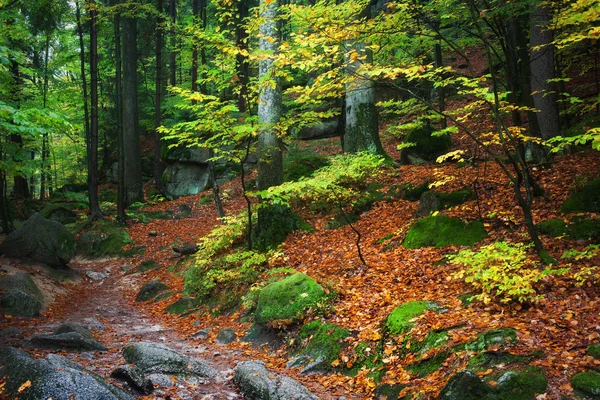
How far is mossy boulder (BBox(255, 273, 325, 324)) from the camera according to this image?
19.7ft

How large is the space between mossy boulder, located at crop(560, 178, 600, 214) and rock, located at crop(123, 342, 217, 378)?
611 centimetres

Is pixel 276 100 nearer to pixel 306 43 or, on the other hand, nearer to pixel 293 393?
pixel 306 43

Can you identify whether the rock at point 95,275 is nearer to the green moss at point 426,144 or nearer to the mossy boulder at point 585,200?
the green moss at point 426,144

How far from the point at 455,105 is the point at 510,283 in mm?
15657

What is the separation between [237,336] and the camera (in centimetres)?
653

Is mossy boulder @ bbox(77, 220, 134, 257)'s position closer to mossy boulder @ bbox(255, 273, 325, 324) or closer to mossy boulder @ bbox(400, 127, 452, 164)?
mossy boulder @ bbox(255, 273, 325, 324)

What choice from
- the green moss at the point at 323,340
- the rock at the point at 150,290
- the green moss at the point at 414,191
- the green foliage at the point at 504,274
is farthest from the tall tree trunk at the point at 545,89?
the rock at the point at 150,290

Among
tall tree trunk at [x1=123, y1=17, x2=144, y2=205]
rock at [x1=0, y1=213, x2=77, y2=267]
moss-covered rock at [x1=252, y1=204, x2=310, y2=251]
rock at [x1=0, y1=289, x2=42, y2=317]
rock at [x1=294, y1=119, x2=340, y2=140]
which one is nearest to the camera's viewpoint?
rock at [x1=0, y1=289, x2=42, y2=317]

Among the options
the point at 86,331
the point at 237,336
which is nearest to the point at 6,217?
the point at 86,331

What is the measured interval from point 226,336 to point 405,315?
3140 millimetres

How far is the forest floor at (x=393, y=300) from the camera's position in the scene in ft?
13.0

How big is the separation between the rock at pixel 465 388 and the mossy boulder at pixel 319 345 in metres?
1.73

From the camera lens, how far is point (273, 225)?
9414 millimetres

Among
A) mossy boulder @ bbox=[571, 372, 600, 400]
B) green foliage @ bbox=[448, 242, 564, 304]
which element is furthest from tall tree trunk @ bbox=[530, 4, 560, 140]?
mossy boulder @ bbox=[571, 372, 600, 400]
